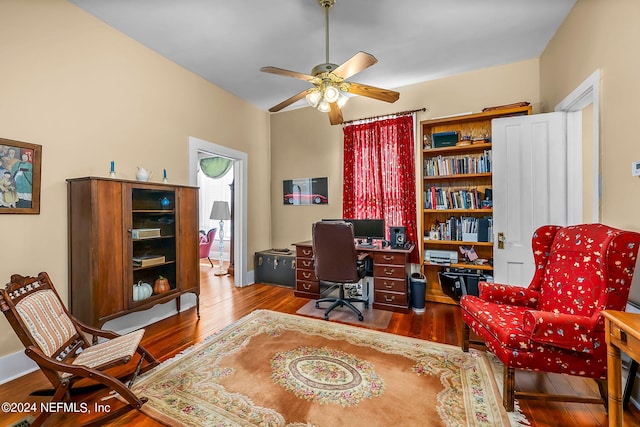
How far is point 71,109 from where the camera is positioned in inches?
90.8

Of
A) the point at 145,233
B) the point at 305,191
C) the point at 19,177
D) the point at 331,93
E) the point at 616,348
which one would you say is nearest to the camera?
the point at 616,348

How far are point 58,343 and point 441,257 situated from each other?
11.8ft

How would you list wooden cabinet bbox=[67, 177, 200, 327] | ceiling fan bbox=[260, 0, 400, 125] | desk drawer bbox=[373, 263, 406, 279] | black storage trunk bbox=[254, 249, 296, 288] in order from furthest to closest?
black storage trunk bbox=[254, 249, 296, 288] → desk drawer bbox=[373, 263, 406, 279] → wooden cabinet bbox=[67, 177, 200, 327] → ceiling fan bbox=[260, 0, 400, 125]

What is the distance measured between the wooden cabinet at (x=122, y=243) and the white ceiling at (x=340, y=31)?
151 cm

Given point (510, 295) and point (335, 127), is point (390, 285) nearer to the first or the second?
point (510, 295)

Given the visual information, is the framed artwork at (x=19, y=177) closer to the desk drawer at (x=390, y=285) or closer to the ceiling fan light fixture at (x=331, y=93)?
the ceiling fan light fixture at (x=331, y=93)

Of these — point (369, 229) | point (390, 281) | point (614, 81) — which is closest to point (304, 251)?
point (369, 229)

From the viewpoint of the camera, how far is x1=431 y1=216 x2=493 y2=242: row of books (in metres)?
3.13

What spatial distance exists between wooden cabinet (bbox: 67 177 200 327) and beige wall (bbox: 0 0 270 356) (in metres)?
0.18

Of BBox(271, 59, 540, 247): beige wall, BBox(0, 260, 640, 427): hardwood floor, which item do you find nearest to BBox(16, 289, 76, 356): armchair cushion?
BBox(0, 260, 640, 427): hardwood floor

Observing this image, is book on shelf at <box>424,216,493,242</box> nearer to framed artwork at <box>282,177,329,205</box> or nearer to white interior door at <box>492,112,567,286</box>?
white interior door at <box>492,112,567,286</box>

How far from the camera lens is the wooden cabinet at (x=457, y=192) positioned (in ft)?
10.4

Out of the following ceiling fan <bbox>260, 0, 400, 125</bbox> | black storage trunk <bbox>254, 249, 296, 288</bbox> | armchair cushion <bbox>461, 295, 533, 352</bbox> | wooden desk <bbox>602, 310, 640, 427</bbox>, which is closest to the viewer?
wooden desk <bbox>602, 310, 640, 427</bbox>

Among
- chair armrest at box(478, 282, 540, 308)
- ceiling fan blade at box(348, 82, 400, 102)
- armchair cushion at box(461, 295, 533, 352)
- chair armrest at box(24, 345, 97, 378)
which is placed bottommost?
chair armrest at box(24, 345, 97, 378)
